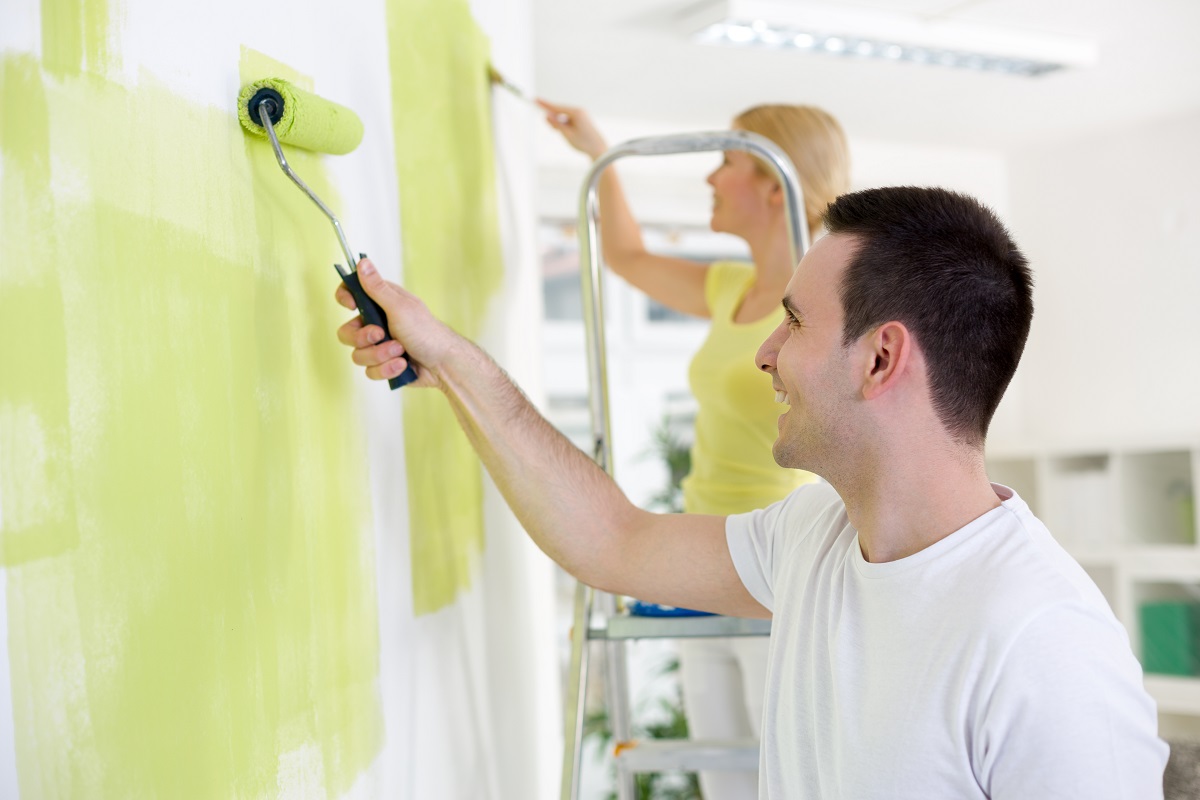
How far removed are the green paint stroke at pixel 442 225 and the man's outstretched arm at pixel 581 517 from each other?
0.09 meters

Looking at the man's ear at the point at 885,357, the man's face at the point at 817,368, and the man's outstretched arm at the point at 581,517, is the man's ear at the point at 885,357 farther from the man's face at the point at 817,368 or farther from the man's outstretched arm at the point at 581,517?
the man's outstretched arm at the point at 581,517

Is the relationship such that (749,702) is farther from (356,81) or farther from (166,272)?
(166,272)

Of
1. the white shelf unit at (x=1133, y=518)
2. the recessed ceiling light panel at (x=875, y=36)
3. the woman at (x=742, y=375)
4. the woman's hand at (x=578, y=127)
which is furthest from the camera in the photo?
the white shelf unit at (x=1133, y=518)

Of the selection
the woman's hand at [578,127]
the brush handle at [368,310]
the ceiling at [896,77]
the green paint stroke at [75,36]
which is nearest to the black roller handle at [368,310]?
the brush handle at [368,310]

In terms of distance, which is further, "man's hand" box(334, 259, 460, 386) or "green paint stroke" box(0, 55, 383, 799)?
"man's hand" box(334, 259, 460, 386)

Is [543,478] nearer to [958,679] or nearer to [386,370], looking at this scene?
[386,370]

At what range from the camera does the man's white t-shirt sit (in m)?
0.84

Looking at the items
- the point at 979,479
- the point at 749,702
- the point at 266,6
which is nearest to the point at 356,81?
the point at 266,6

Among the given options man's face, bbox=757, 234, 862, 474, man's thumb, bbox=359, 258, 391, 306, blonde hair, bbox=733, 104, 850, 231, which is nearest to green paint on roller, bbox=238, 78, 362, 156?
man's thumb, bbox=359, 258, 391, 306

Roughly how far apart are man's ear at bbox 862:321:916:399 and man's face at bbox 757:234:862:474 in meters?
0.02

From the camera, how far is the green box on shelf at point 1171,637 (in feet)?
12.1

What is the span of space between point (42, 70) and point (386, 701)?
686mm

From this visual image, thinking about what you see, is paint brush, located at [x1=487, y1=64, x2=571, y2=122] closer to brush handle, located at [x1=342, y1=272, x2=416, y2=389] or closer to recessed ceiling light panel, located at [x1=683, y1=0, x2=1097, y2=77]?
brush handle, located at [x1=342, y1=272, x2=416, y2=389]

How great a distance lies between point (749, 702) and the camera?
173 cm
